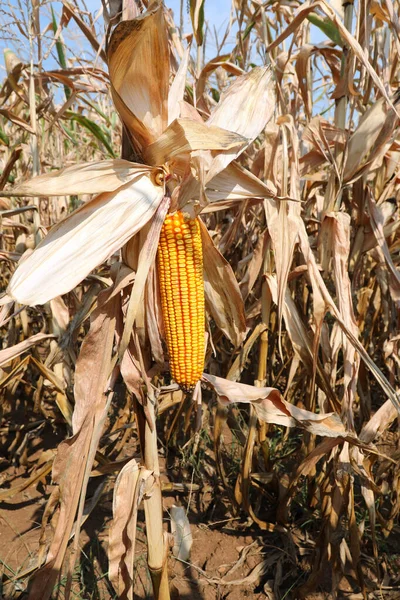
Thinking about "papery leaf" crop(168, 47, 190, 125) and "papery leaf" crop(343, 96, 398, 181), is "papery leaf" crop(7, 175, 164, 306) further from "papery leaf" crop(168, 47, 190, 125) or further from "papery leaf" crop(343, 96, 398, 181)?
"papery leaf" crop(343, 96, 398, 181)

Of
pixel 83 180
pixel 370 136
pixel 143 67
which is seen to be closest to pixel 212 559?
pixel 83 180

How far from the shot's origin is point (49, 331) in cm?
300

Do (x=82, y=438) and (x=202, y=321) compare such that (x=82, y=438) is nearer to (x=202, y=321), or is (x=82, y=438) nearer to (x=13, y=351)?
(x=202, y=321)

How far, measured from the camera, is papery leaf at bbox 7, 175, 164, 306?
1.35m

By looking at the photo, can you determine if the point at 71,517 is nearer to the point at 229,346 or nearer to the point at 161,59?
the point at 161,59

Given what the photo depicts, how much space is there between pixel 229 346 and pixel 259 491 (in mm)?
1135

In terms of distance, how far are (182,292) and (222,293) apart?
42cm

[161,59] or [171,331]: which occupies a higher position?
[161,59]

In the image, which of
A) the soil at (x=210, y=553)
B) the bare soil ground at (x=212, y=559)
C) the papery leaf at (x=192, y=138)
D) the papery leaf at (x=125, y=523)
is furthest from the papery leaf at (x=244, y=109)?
the bare soil ground at (x=212, y=559)

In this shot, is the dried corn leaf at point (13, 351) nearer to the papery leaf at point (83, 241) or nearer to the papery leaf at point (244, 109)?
the papery leaf at point (83, 241)

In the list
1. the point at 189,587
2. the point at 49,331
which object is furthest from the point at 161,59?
the point at 189,587

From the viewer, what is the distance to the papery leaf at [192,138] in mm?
1364

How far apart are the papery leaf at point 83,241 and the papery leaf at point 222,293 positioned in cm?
35

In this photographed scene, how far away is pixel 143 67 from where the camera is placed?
1389 mm
